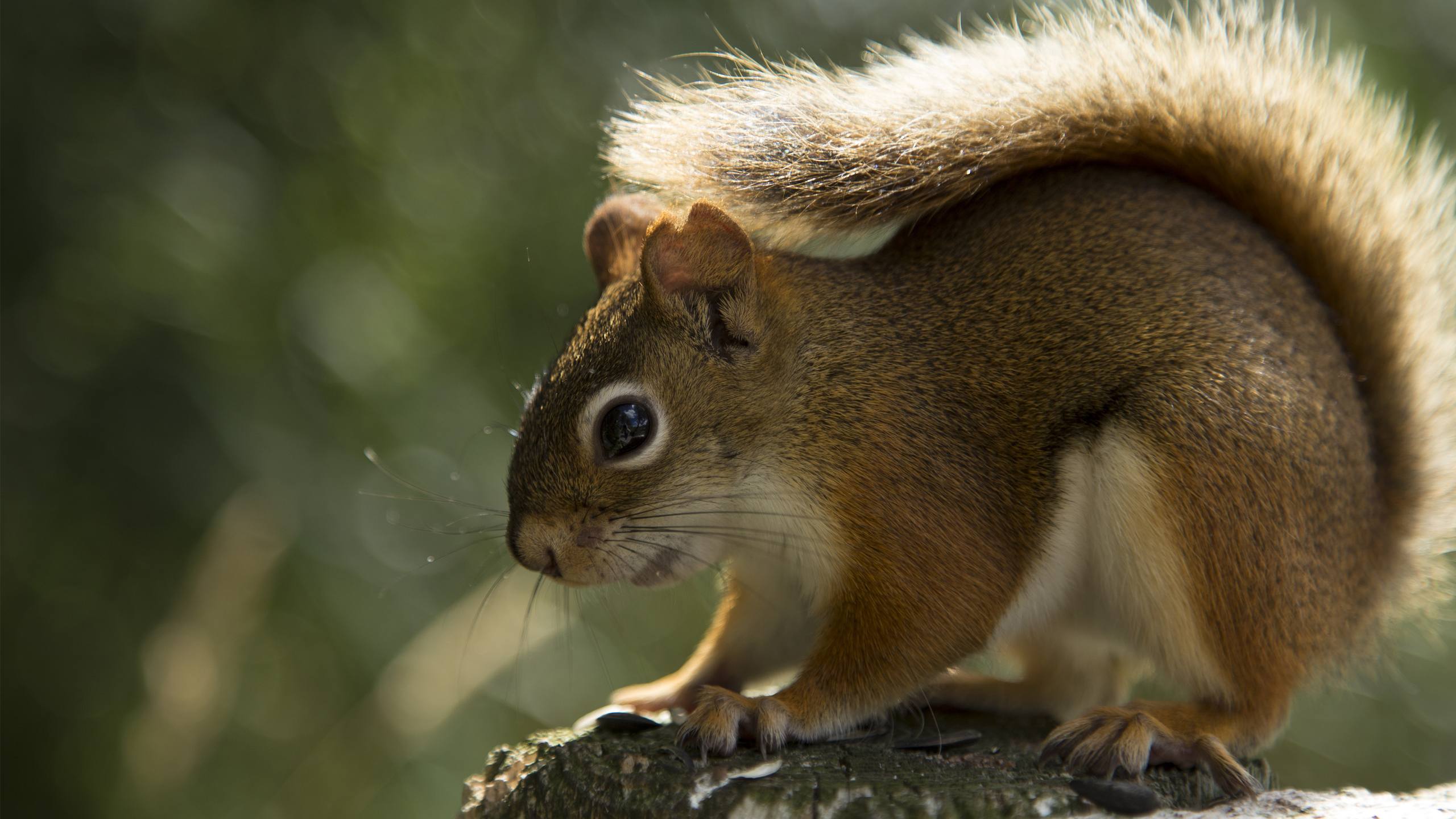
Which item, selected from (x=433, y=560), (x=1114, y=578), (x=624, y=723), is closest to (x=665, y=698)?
(x=624, y=723)

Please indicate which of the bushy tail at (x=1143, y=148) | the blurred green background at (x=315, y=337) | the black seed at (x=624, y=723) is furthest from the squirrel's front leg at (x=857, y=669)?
the blurred green background at (x=315, y=337)

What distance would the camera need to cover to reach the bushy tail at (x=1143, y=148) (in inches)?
58.6

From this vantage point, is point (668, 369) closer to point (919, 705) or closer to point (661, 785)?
point (661, 785)

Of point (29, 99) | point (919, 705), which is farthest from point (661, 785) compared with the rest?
point (29, 99)

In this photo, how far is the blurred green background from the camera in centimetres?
281

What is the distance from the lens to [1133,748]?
1.24 metres

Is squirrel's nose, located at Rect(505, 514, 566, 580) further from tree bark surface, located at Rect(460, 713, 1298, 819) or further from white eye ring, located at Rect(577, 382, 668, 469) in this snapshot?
tree bark surface, located at Rect(460, 713, 1298, 819)

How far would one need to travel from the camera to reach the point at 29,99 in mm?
2799

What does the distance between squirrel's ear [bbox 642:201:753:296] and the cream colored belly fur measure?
493 millimetres

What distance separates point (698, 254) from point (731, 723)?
1.87ft

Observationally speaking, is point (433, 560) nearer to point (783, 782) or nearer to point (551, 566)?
point (551, 566)

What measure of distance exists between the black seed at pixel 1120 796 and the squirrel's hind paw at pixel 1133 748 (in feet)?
0.14

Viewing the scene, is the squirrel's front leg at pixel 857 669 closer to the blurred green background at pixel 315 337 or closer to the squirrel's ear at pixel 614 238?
the squirrel's ear at pixel 614 238

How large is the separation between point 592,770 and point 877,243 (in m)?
0.96
